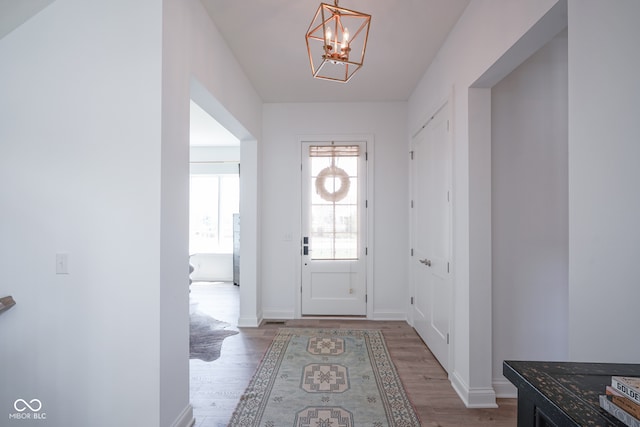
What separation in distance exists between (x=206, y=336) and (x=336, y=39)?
3.40 m

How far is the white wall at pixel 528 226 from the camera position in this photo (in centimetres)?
248

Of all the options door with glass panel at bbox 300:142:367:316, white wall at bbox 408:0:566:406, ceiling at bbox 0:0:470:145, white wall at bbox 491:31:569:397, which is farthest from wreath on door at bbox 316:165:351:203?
white wall at bbox 491:31:569:397

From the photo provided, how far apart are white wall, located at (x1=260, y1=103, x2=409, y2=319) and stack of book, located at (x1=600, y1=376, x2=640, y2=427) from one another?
3.76 m

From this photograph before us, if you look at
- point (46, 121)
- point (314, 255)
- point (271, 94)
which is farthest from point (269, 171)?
point (46, 121)

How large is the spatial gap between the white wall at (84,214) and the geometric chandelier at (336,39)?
0.90 meters

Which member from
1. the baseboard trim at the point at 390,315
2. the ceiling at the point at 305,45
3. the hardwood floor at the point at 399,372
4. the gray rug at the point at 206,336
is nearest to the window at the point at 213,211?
the gray rug at the point at 206,336

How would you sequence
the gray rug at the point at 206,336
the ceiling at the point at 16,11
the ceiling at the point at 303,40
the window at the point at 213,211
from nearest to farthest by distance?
the ceiling at the point at 16,11 → the ceiling at the point at 303,40 → the gray rug at the point at 206,336 → the window at the point at 213,211

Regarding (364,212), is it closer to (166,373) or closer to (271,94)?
(271,94)

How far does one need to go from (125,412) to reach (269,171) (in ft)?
10.4

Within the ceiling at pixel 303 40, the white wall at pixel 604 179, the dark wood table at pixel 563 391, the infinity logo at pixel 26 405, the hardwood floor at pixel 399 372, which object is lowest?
the hardwood floor at pixel 399 372

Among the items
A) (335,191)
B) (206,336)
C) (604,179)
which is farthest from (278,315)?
(604,179)

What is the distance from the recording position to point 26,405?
1.77m

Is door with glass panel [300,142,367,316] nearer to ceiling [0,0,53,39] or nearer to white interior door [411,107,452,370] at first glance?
white interior door [411,107,452,370]

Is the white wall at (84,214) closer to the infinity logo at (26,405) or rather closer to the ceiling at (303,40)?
the infinity logo at (26,405)
